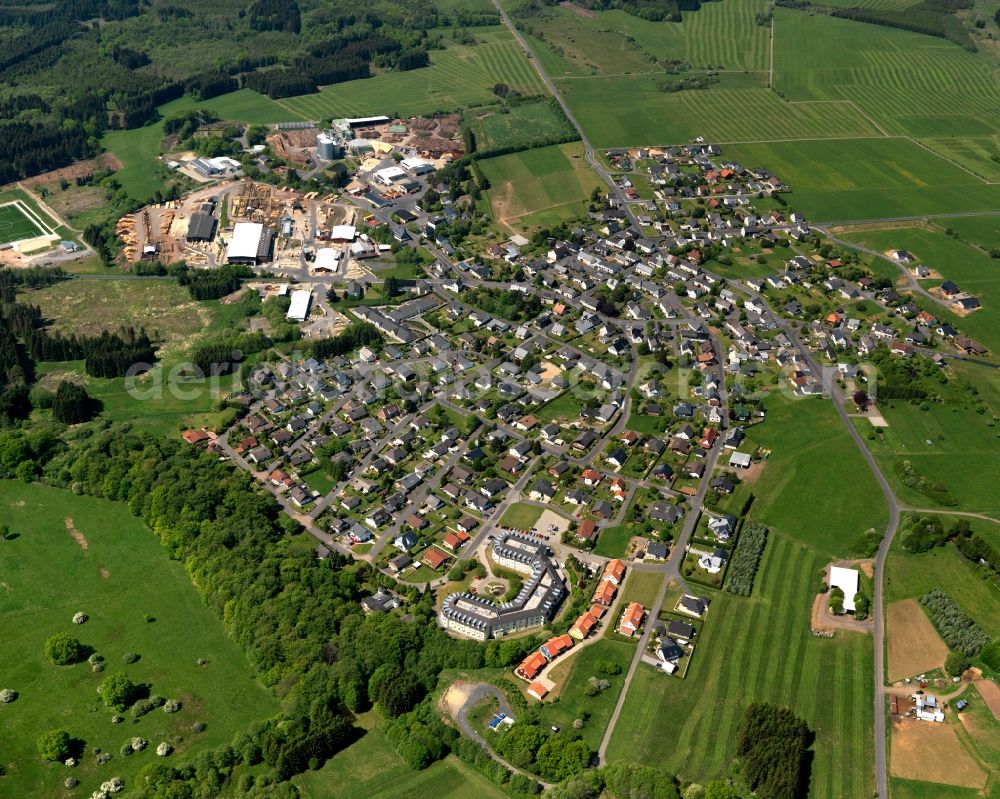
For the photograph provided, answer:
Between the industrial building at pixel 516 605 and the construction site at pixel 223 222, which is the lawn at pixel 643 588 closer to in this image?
the industrial building at pixel 516 605

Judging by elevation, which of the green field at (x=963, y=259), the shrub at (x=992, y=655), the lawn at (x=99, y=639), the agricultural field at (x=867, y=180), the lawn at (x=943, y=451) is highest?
the agricultural field at (x=867, y=180)

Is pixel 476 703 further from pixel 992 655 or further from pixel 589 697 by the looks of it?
pixel 992 655

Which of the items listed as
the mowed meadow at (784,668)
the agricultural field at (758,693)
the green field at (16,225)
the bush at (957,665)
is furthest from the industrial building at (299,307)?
the bush at (957,665)

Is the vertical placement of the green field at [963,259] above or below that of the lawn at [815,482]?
above

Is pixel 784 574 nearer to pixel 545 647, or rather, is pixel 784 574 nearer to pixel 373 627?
pixel 545 647

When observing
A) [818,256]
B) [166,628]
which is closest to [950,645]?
[166,628]

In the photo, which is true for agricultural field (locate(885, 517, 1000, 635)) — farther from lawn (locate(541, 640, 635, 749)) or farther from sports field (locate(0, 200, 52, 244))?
Result: sports field (locate(0, 200, 52, 244))
